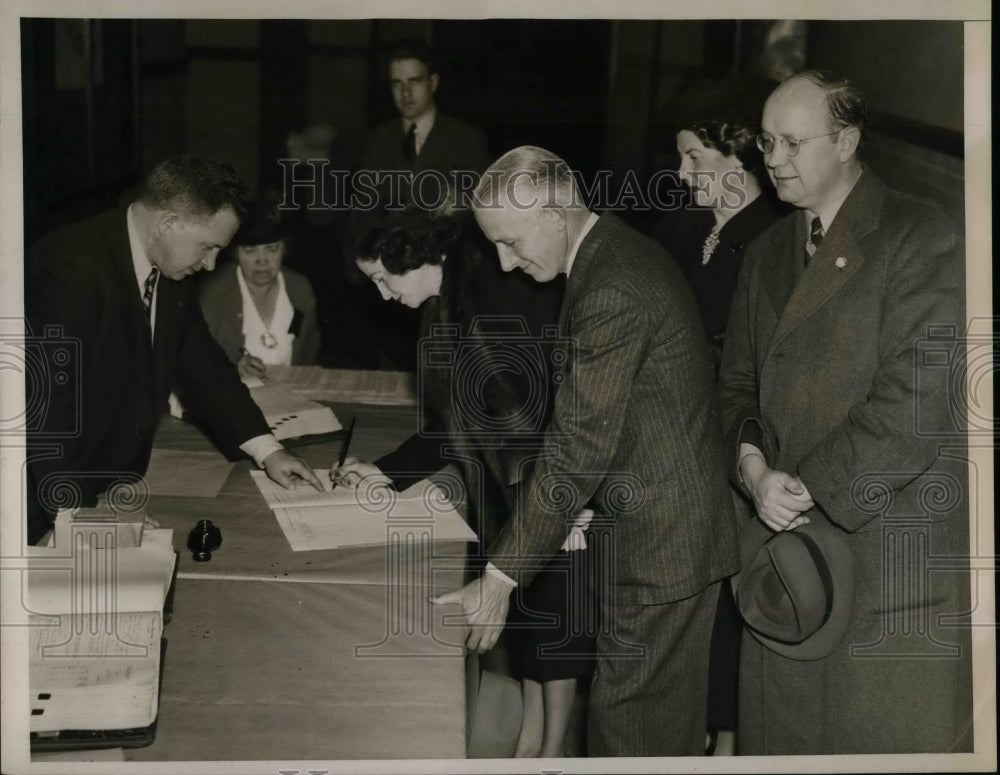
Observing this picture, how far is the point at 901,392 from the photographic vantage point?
312 cm

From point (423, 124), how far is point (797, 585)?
1.60 metres

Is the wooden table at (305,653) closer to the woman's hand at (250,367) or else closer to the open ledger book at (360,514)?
the open ledger book at (360,514)

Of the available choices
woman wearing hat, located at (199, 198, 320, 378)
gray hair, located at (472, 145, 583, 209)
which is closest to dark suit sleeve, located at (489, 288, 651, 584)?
gray hair, located at (472, 145, 583, 209)

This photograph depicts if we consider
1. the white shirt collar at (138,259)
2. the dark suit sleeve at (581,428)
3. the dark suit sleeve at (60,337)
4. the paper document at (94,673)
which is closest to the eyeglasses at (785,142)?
the dark suit sleeve at (581,428)

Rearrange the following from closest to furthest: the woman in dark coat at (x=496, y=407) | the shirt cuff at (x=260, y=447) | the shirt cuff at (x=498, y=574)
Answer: the shirt cuff at (x=498, y=574) < the woman in dark coat at (x=496, y=407) < the shirt cuff at (x=260, y=447)

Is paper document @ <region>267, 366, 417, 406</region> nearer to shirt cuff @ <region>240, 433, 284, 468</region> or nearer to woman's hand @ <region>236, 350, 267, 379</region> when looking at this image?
woman's hand @ <region>236, 350, 267, 379</region>

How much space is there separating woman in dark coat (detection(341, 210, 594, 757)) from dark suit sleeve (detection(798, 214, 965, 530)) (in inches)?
26.0

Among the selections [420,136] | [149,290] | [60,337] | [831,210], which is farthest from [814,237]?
[60,337]

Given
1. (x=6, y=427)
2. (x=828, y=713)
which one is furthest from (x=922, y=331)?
(x=6, y=427)

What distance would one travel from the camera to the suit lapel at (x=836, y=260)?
3.03 meters

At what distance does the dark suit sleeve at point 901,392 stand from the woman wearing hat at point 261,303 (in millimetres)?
1587

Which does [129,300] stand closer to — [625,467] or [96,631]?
[96,631]

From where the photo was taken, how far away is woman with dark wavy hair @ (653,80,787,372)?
125 inches

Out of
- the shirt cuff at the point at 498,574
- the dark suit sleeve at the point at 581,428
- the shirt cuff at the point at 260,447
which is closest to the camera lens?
the dark suit sleeve at the point at 581,428
